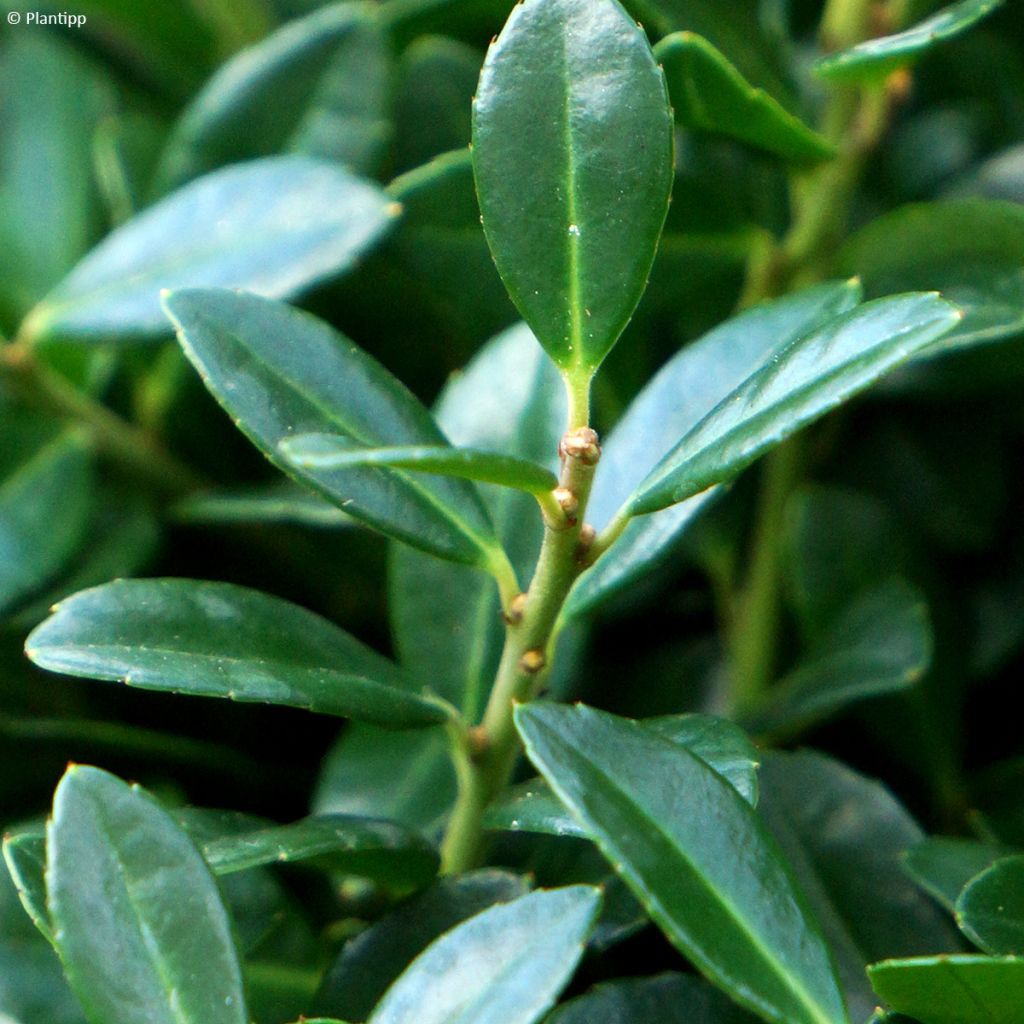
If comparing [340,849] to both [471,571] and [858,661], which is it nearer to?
[471,571]

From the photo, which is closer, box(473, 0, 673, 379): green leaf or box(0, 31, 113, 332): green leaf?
box(473, 0, 673, 379): green leaf

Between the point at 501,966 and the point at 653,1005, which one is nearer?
the point at 501,966

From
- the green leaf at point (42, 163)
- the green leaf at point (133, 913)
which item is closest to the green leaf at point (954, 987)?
the green leaf at point (133, 913)

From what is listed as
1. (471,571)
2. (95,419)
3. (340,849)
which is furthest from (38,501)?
(340,849)

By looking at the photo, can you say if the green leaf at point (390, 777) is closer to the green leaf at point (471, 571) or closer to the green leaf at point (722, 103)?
the green leaf at point (471, 571)

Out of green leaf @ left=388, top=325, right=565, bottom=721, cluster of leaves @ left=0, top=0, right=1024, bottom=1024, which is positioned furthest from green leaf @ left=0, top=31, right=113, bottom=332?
green leaf @ left=388, top=325, right=565, bottom=721

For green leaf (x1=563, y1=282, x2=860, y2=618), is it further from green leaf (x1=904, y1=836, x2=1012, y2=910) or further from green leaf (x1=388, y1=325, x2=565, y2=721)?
green leaf (x1=904, y1=836, x2=1012, y2=910)
